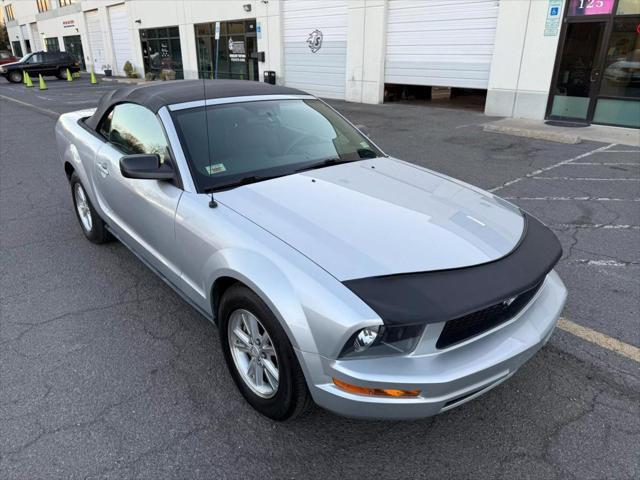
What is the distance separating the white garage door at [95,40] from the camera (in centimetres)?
3359

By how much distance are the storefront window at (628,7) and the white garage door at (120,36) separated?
91.5ft

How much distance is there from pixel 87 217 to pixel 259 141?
246 centimetres

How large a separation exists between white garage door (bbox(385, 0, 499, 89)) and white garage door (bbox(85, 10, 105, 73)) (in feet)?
87.8

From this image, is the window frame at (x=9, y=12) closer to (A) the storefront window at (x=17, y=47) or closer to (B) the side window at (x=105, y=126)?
(A) the storefront window at (x=17, y=47)

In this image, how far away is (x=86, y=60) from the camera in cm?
3647

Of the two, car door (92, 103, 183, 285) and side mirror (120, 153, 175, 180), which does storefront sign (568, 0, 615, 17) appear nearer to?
car door (92, 103, 183, 285)

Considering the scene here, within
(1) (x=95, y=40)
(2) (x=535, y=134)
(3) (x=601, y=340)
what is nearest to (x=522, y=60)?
(2) (x=535, y=134)

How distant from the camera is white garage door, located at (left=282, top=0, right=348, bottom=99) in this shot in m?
16.6

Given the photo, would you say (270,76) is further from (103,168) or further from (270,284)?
(270,284)

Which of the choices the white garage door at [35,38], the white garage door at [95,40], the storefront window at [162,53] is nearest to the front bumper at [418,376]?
the storefront window at [162,53]

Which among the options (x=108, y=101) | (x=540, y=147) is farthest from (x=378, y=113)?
(x=108, y=101)

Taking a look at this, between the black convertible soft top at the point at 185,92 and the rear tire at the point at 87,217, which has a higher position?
the black convertible soft top at the point at 185,92

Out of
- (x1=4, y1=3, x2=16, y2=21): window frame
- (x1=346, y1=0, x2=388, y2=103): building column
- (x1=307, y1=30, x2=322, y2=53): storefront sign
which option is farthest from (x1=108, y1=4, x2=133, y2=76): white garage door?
(x1=4, y1=3, x2=16, y2=21): window frame

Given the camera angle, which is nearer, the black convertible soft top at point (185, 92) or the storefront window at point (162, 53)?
the black convertible soft top at point (185, 92)
